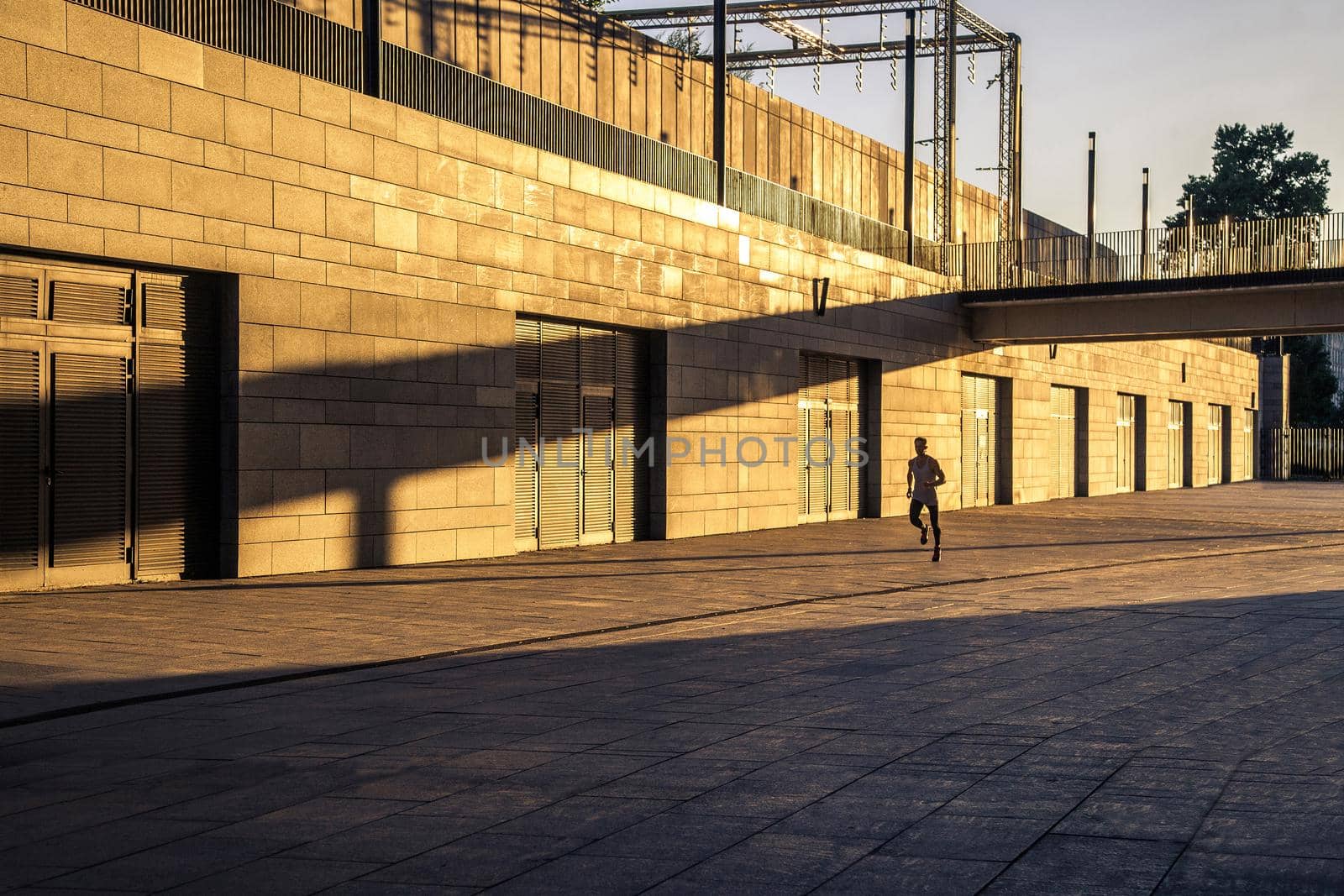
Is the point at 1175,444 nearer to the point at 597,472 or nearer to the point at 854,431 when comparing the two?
the point at 854,431

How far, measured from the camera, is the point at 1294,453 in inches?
2628

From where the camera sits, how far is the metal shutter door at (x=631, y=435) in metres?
23.0

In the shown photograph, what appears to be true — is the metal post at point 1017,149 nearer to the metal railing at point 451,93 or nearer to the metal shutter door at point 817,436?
the metal shutter door at point 817,436

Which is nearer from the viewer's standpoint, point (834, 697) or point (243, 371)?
point (834, 697)

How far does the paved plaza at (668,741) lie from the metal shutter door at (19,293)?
8.80ft

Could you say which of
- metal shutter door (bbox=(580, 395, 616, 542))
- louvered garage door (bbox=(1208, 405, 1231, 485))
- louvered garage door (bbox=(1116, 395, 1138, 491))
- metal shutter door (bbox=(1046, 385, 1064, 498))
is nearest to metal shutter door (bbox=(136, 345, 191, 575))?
metal shutter door (bbox=(580, 395, 616, 542))

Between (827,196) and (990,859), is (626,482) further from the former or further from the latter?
(990,859)

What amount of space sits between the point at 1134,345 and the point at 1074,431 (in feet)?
18.6

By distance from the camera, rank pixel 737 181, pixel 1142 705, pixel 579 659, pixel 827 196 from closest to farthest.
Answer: pixel 1142 705 < pixel 579 659 < pixel 737 181 < pixel 827 196

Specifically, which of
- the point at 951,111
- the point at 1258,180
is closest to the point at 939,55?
the point at 951,111

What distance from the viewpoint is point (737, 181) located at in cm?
2584

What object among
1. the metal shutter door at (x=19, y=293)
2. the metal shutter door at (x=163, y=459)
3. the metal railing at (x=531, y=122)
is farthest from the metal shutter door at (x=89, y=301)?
the metal railing at (x=531, y=122)

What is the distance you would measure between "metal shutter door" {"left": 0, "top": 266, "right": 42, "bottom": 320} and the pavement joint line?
6193 millimetres

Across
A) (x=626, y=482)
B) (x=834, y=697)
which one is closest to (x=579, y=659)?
(x=834, y=697)
